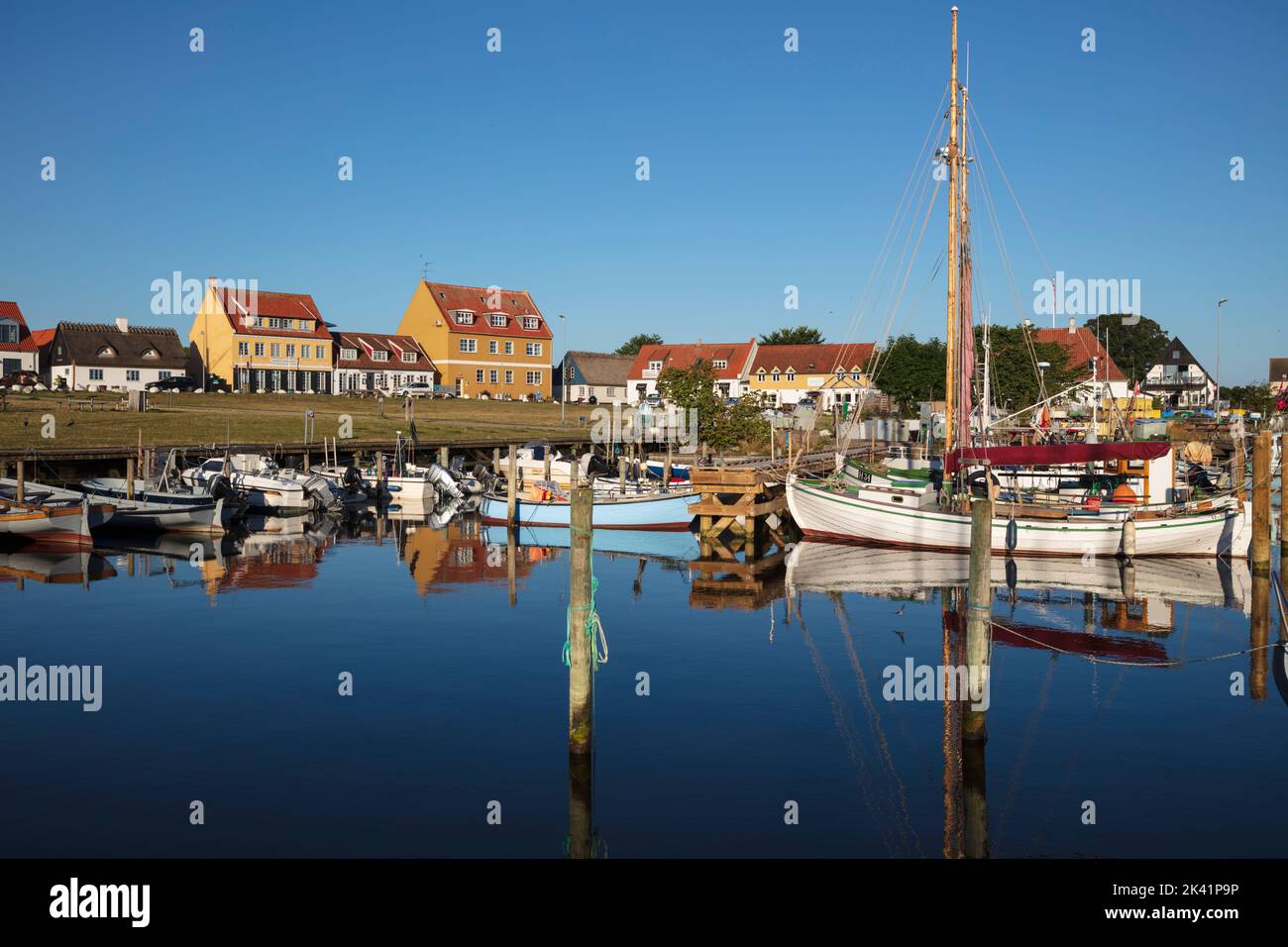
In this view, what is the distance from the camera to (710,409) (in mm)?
70500

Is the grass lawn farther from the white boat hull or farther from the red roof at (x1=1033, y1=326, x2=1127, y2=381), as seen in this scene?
the red roof at (x1=1033, y1=326, x2=1127, y2=381)

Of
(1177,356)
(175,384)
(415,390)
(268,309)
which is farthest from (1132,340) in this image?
→ (175,384)

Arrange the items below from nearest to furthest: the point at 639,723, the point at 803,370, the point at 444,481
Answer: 1. the point at 639,723
2. the point at 444,481
3. the point at 803,370

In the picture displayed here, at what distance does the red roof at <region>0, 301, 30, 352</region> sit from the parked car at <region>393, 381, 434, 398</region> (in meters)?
32.0

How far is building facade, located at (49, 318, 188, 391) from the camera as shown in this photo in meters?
91.6

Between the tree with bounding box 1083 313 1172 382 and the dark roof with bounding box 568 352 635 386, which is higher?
the tree with bounding box 1083 313 1172 382

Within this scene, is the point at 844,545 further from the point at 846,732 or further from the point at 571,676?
the point at 571,676

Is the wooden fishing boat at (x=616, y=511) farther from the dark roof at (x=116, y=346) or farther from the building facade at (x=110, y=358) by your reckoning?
the dark roof at (x=116, y=346)

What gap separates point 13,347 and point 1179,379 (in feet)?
412

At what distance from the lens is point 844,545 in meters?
41.2

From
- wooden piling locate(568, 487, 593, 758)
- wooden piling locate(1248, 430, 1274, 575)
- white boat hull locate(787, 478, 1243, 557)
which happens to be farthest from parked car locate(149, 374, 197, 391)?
wooden piling locate(568, 487, 593, 758)

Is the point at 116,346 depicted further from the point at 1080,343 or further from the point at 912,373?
the point at 1080,343

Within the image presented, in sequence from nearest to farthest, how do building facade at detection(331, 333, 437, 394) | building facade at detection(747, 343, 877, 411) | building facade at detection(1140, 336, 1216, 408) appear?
building facade at detection(331, 333, 437, 394)
building facade at detection(747, 343, 877, 411)
building facade at detection(1140, 336, 1216, 408)
